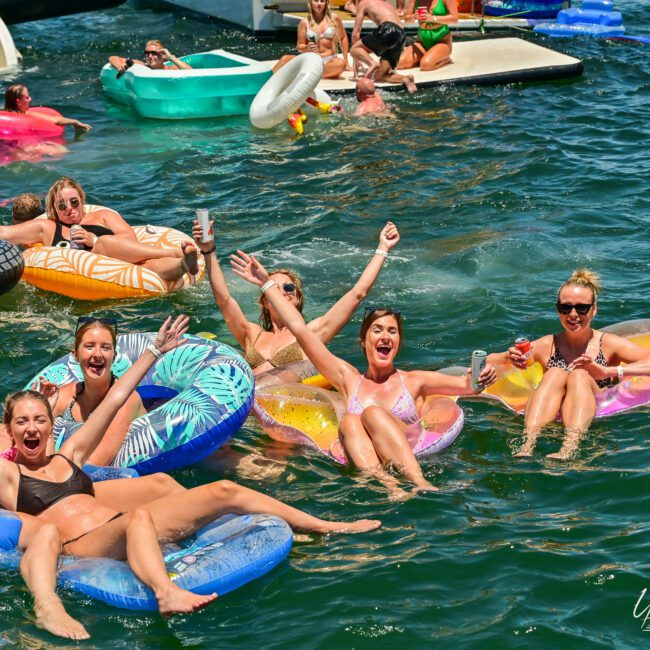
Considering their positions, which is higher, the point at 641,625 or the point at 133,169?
the point at 133,169

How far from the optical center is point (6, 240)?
956cm

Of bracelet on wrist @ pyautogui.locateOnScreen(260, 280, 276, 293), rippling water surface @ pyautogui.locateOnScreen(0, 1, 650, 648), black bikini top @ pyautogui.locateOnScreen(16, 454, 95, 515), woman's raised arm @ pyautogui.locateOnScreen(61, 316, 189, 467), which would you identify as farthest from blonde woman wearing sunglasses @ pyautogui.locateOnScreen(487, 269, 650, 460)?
black bikini top @ pyautogui.locateOnScreen(16, 454, 95, 515)

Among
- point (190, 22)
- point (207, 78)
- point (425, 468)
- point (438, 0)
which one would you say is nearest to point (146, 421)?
point (425, 468)

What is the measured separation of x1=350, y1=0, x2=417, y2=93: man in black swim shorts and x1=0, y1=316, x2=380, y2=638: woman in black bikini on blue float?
10.9 m

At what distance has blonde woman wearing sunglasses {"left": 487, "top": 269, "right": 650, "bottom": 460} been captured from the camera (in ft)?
22.1

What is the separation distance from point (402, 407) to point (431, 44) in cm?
1110

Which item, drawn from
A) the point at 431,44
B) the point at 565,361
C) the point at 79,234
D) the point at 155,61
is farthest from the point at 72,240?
the point at 431,44

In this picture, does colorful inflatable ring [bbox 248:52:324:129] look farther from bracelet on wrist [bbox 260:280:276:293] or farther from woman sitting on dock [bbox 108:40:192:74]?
bracelet on wrist [bbox 260:280:276:293]

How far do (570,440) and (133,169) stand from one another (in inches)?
333

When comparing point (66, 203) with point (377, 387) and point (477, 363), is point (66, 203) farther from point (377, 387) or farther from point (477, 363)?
point (477, 363)

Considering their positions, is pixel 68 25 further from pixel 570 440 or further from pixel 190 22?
pixel 570 440

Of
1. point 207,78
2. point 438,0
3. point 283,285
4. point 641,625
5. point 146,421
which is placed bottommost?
point 641,625

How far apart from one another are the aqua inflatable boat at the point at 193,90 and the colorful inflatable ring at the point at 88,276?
250 inches

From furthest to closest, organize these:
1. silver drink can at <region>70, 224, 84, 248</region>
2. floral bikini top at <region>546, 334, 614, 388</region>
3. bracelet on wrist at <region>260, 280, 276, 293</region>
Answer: silver drink can at <region>70, 224, 84, 248</region> < floral bikini top at <region>546, 334, 614, 388</region> < bracelet on wrist at <region>260, 280, 276, 293</region>
